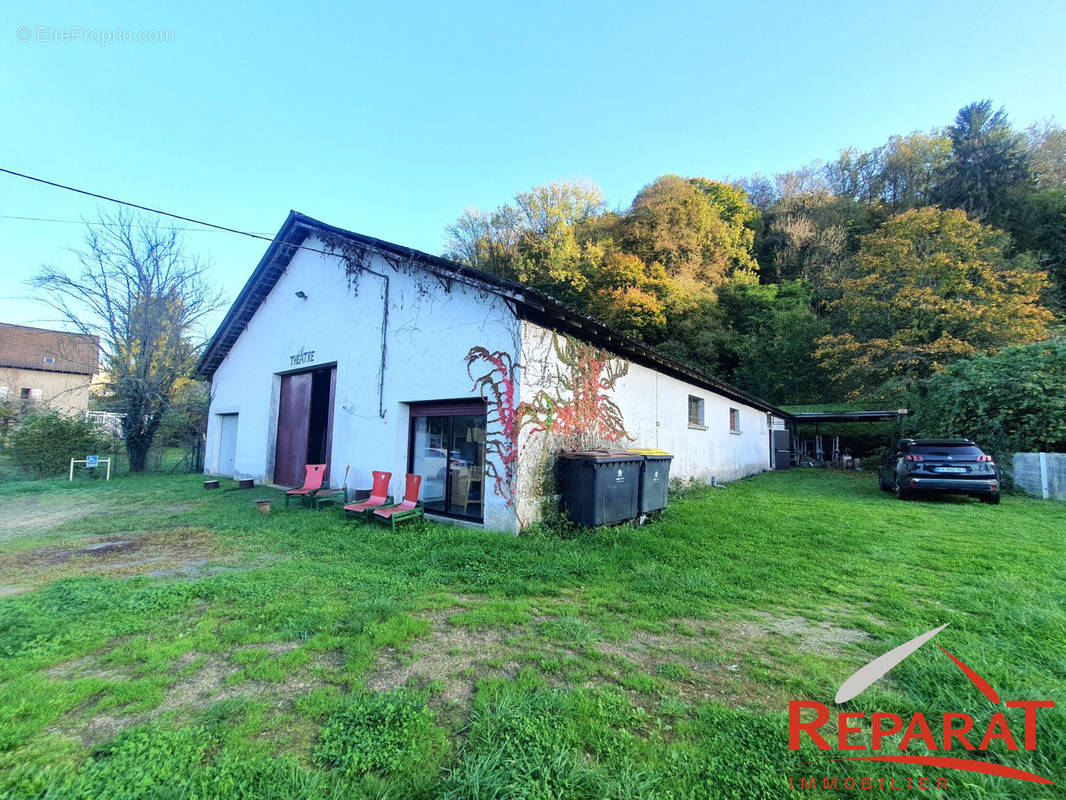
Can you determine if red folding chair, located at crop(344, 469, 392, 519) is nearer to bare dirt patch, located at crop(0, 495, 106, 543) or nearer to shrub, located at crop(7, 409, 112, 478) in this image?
bare dirt patch, located at crop(0, 495, 106, 543)

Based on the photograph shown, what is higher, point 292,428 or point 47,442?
point 292,428

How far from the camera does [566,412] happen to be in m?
7.36

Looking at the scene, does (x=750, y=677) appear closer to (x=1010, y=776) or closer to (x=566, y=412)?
(x=1010, y=776)

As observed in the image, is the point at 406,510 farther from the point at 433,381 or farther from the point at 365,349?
the point at 365,349

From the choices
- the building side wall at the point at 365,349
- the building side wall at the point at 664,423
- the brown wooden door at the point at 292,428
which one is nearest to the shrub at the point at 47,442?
the building side wall at the point at 365,349

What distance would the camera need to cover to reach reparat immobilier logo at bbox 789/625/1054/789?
1.88 m

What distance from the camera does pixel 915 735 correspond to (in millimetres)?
2182

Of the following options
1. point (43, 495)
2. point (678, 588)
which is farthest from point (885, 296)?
point (43, 495)

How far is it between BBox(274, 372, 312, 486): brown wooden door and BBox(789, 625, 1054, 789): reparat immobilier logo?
11.3 m

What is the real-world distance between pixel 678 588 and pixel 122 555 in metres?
6.91

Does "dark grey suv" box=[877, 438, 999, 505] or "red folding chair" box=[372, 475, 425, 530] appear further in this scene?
"dark grey suv" box=[877, 438, 999, 505]

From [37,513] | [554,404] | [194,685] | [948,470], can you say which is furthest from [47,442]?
[948,470]

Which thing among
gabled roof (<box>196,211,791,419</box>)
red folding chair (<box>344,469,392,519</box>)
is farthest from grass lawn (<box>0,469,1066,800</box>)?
gabled roof (<box>196,211,791,419</box>)

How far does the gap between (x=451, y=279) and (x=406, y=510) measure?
3958 mm
